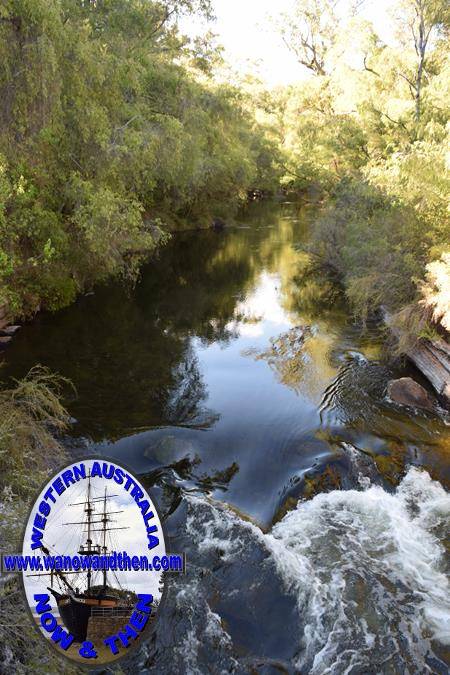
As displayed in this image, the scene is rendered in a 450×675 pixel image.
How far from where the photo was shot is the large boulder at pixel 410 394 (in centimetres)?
1102

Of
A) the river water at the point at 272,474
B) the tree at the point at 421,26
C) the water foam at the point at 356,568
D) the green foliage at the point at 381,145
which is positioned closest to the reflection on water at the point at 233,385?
the river water at the point at 272,474

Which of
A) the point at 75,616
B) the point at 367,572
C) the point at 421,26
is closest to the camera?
the point at 75,616

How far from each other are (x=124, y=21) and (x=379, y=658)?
812 inches

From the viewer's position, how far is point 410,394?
1115 centimetres

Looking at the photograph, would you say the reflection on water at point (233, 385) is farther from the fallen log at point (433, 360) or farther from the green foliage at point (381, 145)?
the green foliage at point (381, 145)

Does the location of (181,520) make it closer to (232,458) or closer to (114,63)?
(232,458)

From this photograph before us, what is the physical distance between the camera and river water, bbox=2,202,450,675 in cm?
584

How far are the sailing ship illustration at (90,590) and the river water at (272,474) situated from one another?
2.97 metres

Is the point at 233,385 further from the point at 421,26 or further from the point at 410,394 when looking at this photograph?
the point at 421,26

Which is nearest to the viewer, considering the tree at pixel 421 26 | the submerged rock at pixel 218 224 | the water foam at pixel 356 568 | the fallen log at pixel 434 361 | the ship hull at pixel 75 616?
the ship hull at pixel 75 616

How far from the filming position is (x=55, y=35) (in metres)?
11.1

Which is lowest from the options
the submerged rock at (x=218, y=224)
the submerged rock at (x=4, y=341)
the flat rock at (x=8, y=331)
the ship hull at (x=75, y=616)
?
the ship hull at (x=75, y=616)

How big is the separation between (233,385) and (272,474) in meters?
3.96

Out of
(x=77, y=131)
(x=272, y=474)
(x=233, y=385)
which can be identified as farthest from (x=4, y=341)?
(x=272, y=474)
